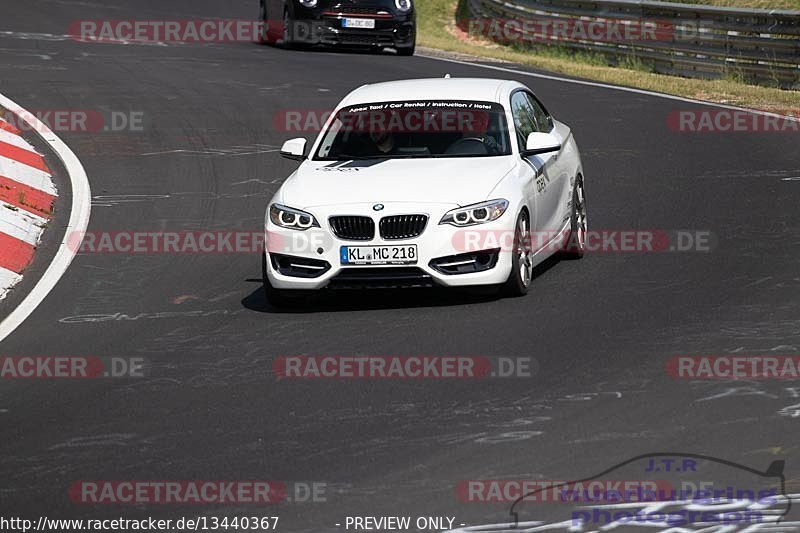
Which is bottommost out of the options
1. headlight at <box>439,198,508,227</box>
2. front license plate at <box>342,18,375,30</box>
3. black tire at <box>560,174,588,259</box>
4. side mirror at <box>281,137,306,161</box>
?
front license plate at <box>342,18,375,30</box>

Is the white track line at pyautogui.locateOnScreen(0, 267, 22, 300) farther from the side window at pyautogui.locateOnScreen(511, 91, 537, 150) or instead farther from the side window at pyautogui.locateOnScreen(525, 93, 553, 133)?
the side window at pyautogui.locateOnScreen(525, 93, 553, 133)

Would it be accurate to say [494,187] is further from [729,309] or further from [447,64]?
[447,64]

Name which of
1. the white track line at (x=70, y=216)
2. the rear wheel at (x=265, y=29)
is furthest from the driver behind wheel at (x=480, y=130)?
the rear wheel at (x=265, y=29)

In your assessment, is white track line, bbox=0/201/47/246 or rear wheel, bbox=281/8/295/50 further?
rear wheel, bbox=281/8/295/50

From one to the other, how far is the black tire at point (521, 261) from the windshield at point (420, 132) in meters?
0.73

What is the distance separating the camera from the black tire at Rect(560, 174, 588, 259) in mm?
12047

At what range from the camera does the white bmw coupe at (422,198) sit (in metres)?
10.3

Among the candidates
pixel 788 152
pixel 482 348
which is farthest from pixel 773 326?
pixel 788 152

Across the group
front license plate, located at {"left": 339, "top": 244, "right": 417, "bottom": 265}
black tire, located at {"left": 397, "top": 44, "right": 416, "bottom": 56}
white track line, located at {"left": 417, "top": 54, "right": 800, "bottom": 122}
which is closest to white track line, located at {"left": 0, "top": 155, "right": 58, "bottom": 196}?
front license plate, located at {"left": 339, "top": 244, "right": 417, "bottom": 265}

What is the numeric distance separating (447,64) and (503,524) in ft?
63.8

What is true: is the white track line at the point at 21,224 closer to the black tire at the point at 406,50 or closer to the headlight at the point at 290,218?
the headlight at the point at 290,218

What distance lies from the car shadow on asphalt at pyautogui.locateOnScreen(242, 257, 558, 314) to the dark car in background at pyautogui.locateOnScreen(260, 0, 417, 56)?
1512cm

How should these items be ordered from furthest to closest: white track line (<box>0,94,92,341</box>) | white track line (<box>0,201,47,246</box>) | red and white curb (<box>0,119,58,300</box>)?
white track line (<box>0,201,47,246</box>) → red and white curb (<box>0,119,58,300</box>) → white track line (<box>0,94,92,341</box>)

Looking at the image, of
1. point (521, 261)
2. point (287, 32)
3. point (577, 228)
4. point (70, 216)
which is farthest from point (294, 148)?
point (287, 32)
